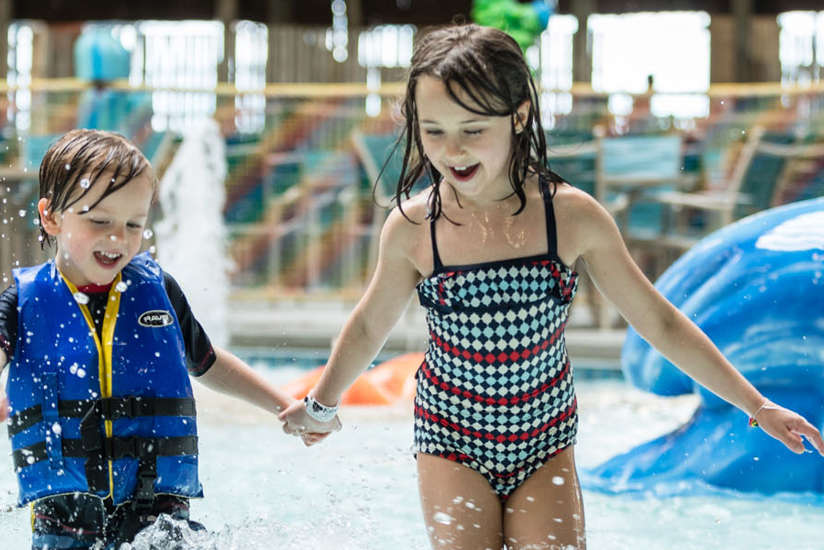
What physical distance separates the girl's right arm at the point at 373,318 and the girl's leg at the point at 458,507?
0.25m

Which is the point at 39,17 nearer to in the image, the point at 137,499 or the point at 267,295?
the point at 267,295

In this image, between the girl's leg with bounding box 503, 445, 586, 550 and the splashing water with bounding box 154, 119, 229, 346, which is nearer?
the girl's leg with bounding box 503, 445, 586, 550

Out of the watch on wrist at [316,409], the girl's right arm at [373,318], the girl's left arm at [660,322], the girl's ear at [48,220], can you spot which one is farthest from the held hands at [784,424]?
the girl's ear at [48,220]

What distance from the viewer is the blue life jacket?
192cm

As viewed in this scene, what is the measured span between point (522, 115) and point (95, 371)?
916 millimetres

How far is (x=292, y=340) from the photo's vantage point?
23.9ft

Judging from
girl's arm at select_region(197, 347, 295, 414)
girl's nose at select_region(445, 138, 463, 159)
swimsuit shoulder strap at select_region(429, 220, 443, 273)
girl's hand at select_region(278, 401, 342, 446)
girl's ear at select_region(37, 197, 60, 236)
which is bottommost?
girl's hand at select_region(278, 401, 342, 446)

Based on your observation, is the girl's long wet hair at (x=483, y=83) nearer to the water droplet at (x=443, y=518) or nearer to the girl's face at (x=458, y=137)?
the girl's face at (x=458, y=137)

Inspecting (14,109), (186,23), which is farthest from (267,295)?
(186,23)

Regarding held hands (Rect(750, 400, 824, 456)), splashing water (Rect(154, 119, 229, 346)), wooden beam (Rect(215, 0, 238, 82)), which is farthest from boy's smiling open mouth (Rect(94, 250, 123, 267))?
wooden beam (Rect(215, 0, 238, 82))

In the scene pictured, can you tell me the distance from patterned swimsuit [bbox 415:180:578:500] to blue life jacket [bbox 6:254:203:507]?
50 cm

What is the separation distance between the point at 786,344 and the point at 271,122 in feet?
17.1

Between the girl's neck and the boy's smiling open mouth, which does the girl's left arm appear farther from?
the boy's smiling open mouth

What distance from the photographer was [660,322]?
2.07 m
